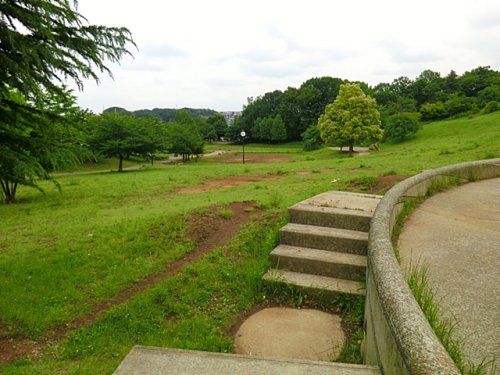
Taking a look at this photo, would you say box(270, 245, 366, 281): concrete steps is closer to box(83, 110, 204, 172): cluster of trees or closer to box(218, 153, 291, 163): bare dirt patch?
box(83, 110, 204, 172): cluster of trees

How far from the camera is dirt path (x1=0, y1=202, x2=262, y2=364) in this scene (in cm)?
421

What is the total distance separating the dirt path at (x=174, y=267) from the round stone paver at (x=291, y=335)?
202 cm

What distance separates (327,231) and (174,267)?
8.72 ft

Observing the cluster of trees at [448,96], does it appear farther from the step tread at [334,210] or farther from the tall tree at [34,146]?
the tall tree at [34,146]

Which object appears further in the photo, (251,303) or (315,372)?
(251,303)

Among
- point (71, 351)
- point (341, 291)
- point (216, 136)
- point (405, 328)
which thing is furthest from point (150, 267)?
point (216, 136)

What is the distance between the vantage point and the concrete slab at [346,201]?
19.0 ft

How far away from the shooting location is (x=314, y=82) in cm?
8462

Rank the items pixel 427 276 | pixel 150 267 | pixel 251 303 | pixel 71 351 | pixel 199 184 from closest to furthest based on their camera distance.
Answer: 1. pixel 427 276
2. pixel 71 351
3. pixel 251 303
4. pixel 150 267
5. pixel 199 184

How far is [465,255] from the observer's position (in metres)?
4.25

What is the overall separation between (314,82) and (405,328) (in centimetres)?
8786

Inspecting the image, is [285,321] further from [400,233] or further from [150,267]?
[150,267]

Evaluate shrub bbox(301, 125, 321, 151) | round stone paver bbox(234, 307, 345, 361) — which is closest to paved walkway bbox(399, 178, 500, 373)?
round stone paver bbox(234, 307, 345, 361)

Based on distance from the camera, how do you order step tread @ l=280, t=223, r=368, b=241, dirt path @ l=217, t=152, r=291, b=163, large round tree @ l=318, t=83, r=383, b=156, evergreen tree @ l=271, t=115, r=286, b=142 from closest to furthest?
step tread @ l=280, t=223, r=368, b=241, large round tree @ l=318, t=83, r=383, b=156, dirt path @ l=217, t=152, r=291, b=163, evergreen tree @ l=271, t=115, r=286, b=142
